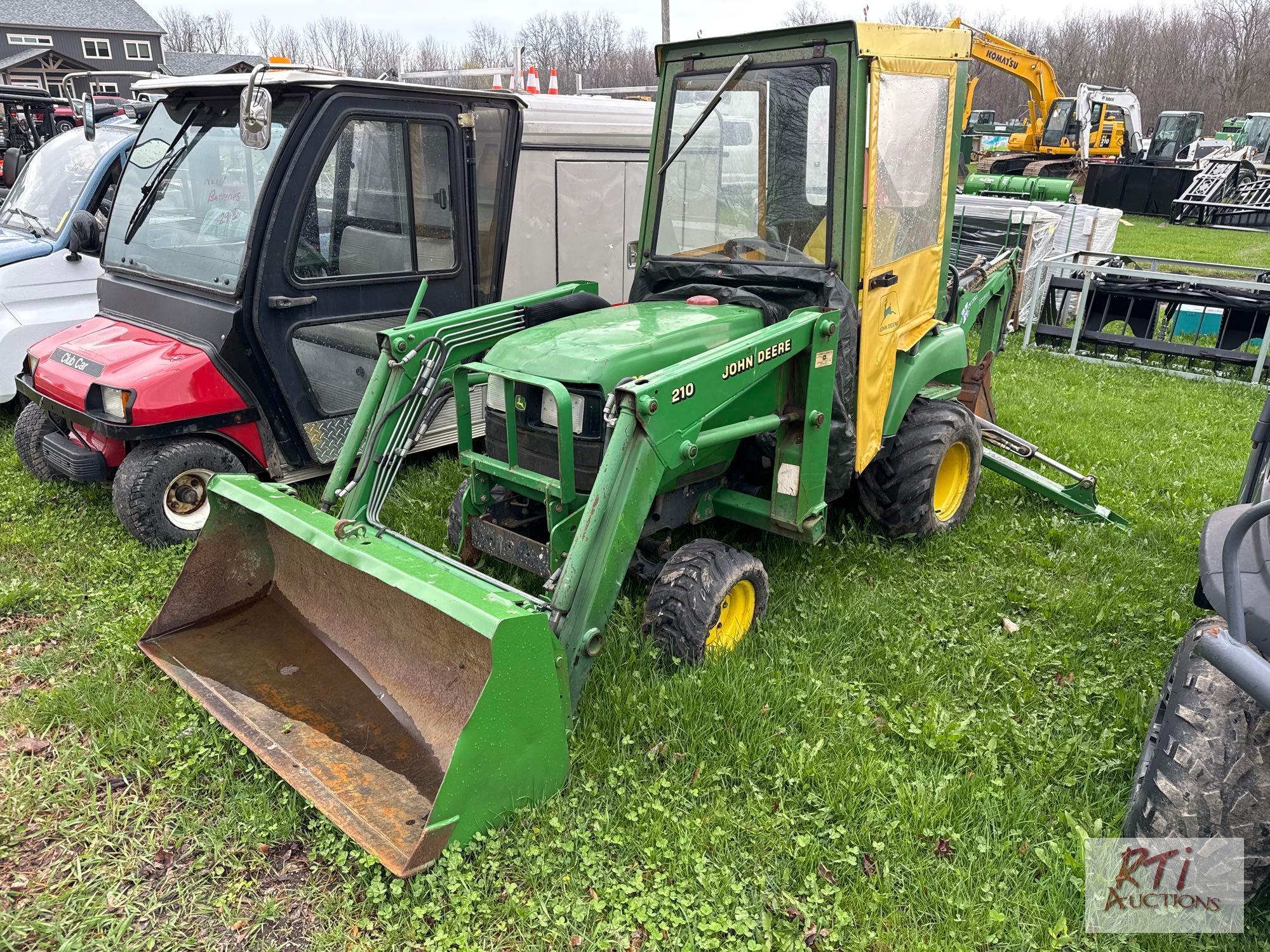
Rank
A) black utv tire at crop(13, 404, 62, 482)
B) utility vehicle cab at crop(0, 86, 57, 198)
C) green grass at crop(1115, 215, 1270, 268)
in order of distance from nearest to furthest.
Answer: black utv tire at crop(13, 404, 62, 482) < utility vehicle cab at crop(0, 86, 57, 198) < green grass at crop(1115, 215, 1270, 268)

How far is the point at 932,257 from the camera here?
14.9 ft

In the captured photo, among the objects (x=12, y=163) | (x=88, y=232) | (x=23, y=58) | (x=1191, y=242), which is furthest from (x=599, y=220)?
(x=23, y=58)

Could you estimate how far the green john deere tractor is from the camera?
114 inches

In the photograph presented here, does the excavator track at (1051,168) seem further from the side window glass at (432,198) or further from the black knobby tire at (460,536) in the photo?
the black knobby tire at (460,536)

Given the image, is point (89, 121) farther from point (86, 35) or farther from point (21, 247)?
point (86, 35)

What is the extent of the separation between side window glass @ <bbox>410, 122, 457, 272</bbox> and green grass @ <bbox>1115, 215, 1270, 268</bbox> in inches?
542

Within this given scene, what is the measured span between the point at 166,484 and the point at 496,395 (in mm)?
1998

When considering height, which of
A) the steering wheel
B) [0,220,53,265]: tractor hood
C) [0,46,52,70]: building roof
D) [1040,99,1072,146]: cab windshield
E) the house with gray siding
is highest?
the house with gray siding

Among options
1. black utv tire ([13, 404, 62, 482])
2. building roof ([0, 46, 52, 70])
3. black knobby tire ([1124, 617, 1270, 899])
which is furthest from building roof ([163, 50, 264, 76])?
black knobby tire ([1124, 617, 1270, 899])

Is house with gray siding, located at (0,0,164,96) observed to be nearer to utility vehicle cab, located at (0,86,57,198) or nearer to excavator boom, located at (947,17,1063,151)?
utility vehicle cab, located at (0,86,57,198)

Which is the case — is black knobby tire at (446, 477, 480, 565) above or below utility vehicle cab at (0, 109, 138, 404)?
below

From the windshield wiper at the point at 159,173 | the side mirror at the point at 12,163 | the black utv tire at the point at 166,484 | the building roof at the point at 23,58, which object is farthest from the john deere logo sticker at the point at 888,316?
the building roof at the point at 23,58

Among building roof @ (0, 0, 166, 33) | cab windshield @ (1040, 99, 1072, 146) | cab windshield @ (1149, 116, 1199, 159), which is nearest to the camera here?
cab windshield @ (1040, 99, 1072, 146)

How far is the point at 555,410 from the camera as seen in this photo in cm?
355
